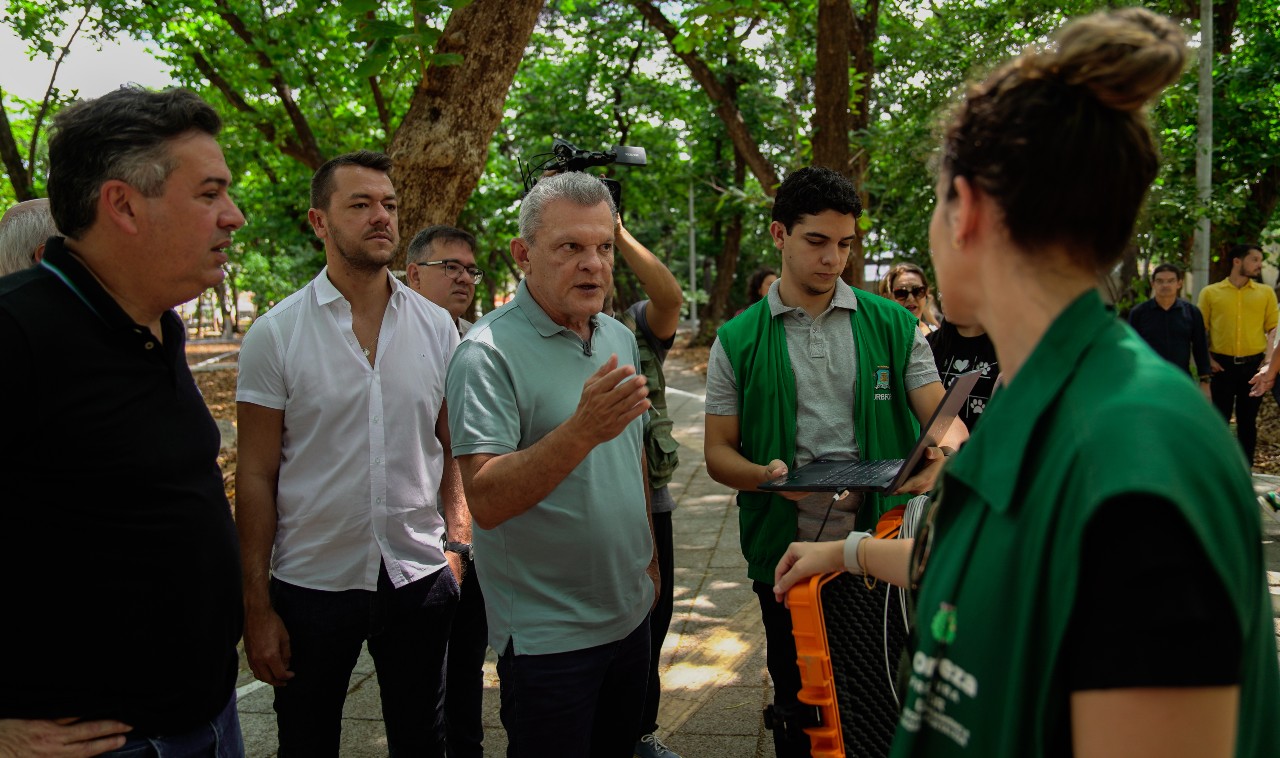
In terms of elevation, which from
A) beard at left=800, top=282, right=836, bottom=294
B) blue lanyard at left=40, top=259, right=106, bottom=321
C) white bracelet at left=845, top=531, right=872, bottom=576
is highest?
blue lanyard at left=40, top=259, right=106, bottom=321

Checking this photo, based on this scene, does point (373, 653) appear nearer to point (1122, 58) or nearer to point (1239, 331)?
point (1122, 58)

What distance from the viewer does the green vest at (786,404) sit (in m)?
3.11

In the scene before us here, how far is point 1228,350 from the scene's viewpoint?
9.91m

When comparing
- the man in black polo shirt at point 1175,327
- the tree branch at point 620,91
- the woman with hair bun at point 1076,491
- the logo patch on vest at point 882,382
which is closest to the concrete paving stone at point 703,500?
the man in black polo shirt at point 1175,327

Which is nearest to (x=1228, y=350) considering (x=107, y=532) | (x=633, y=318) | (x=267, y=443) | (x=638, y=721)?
(x=633, y=318)

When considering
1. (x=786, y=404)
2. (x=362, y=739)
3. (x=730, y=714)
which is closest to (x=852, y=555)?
(x=786, y=404)

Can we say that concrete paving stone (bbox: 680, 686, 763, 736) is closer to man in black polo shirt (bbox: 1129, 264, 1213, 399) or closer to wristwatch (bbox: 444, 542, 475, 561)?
wristwatch (bbox: 444, 542, 475, 561)

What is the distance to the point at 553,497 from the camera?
2539 millimetres

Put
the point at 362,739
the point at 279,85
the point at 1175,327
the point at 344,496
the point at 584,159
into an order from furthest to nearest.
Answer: the point at 279,85
the point at 1175,327
the point at 362,739
the point at 584,159
the point at 344,496

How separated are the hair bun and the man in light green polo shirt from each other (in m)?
1.36

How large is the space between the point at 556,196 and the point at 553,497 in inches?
33.2

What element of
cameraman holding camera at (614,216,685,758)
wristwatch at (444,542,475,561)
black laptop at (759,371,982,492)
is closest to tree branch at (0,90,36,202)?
cameraman holding camera at (614,216,685,758)

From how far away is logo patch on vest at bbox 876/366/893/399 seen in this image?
316 cm

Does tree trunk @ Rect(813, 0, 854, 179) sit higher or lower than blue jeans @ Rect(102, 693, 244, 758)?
higher
